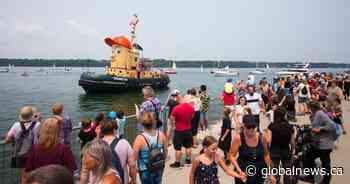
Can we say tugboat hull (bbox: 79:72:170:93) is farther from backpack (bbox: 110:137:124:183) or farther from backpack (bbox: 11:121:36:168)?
backpack (bbox: 110:137:124:183)

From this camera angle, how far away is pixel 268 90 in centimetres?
1370

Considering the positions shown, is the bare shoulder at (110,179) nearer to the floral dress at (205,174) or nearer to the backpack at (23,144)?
the floral dress at (205,174)

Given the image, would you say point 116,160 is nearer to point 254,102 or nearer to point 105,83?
point 254,102

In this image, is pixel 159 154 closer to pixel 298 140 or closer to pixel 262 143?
pixel 262 143

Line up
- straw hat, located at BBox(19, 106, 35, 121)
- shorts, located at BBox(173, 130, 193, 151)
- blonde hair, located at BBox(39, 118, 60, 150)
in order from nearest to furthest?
blonde hair, located at BBox(39, 118, 60, 150), straw hat, located at BBox(19, 106, 35, 121), shorts, located at BBox(173, 130, 193, 151)

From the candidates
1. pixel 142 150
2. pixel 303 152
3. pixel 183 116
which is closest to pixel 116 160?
pixel 142 150

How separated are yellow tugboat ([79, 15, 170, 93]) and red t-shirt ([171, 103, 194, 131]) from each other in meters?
31.2

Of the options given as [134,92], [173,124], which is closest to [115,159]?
[173,124]

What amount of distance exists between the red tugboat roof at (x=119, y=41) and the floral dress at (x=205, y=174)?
121 feet

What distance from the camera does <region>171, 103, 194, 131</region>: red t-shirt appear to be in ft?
20.5

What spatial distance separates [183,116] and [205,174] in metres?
2.64

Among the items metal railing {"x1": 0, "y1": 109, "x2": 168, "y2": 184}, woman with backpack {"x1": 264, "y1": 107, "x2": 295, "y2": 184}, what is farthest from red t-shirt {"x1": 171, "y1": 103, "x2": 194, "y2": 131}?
woman with backpack {"x1": 264, "y1": 107, "x2": 295, "y2": 184}

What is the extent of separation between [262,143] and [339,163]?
3596 millimetres

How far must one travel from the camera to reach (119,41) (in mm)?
39344
